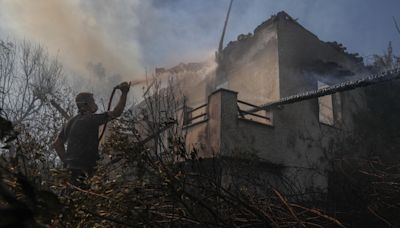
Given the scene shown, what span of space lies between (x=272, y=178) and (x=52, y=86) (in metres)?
10.8

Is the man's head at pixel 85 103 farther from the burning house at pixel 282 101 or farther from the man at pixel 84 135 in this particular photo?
the burning house at pixel 282 101

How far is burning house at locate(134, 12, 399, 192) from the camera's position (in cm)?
1104

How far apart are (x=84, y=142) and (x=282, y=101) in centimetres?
772

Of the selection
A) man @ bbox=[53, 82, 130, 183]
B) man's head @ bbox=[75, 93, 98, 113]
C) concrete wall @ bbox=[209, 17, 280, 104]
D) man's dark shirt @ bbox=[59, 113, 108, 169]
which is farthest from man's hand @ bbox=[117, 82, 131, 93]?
concrete wall @ bbox=[209, 17, 280, 104]

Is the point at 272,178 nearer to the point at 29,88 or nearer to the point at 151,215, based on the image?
the point at 151,215

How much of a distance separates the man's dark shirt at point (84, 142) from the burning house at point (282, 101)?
2.10 m

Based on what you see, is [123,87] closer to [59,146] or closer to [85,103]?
[85,103]

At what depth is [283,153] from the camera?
471 inches

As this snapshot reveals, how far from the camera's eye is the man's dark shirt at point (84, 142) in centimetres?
536

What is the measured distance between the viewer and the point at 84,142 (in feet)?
17.9

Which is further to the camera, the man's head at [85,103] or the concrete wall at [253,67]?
the concrete wall at [253,67]

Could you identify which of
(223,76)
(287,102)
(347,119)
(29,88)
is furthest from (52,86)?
(347,119)

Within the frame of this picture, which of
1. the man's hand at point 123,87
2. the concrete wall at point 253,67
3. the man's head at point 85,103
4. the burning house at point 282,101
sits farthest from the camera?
the concrete wall at point 253,67

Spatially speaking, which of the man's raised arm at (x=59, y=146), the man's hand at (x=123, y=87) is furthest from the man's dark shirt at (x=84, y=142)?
the man's hand at (x=123, y=87)
